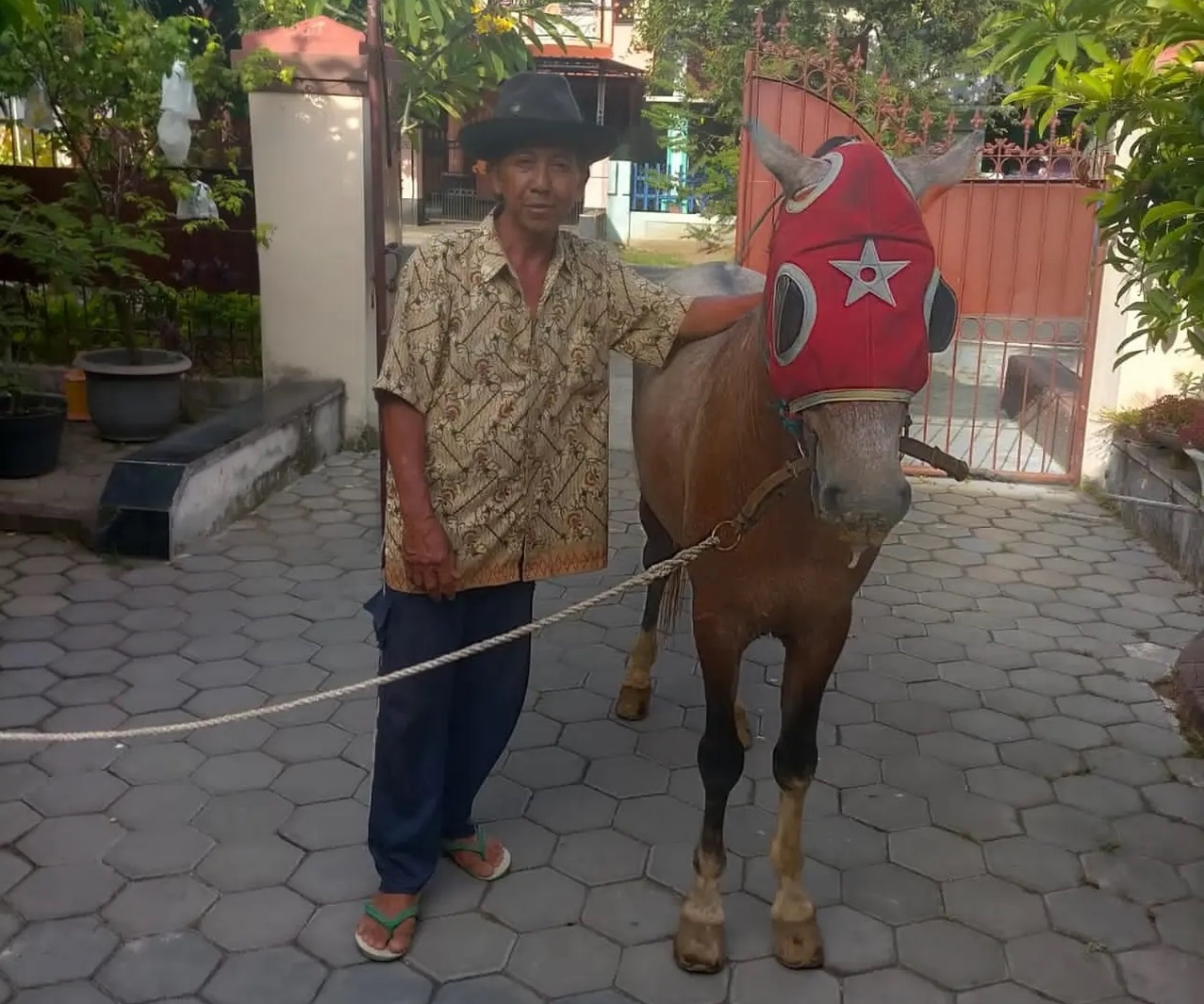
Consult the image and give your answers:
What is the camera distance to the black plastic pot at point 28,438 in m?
5.81

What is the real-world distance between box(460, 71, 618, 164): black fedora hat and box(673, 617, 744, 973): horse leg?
114 centimetres

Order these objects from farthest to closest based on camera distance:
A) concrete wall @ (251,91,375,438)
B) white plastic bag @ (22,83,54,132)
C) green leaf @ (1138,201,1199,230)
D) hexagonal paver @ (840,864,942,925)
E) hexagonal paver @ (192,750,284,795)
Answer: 1. concrete wall @ (251,91,375,438)
2. white plastic bag @ (22,83,54,132)
3. hexagonal paver @ (192,750,284,795)
4. hexagonal paver @ (840,864,942,925)
5. green leaf @ (1138,201,1199,230)

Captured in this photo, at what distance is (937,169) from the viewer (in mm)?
2270

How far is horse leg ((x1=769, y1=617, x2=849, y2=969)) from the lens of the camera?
2742mm

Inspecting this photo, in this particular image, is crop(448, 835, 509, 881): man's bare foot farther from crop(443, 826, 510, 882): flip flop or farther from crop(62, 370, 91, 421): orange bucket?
crop(62, 370, 91, 421): orange bucket

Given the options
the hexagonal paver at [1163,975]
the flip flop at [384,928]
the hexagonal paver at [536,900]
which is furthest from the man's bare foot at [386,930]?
the hexagonal paver at [1163,975]

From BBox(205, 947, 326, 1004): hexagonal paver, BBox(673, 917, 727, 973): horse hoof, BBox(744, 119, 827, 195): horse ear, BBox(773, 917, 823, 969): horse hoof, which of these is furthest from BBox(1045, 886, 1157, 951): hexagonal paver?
BBox(744, 119, 827, 195): horse ear

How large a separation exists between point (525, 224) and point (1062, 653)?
3189mm

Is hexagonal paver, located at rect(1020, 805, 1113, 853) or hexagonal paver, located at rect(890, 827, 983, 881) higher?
hexagonal paver, located at rect(1020, 805, 1113, 853)

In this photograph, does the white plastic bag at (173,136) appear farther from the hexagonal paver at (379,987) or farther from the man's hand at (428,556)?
the hexagonal paver at (379,987)

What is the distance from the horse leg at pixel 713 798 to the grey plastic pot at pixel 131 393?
479cm

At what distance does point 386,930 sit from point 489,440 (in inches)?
47.8

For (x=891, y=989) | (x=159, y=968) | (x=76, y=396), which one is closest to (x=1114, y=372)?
(x=891, y=989)

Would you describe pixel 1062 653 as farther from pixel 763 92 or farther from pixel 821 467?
pixel 763 92
